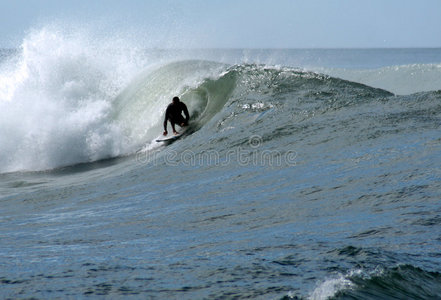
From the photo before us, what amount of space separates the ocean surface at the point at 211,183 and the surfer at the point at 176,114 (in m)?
0.29

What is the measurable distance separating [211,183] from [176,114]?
5.62 meters

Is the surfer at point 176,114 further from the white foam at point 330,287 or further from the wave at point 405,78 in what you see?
the wave at point 405,78

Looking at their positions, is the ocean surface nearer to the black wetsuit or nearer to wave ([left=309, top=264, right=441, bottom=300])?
wave ([left=309, top=264, right=441, bottom=300])

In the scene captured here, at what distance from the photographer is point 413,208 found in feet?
19.6

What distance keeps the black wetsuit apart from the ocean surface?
12.0 inches

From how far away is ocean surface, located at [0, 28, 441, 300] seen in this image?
4277mm

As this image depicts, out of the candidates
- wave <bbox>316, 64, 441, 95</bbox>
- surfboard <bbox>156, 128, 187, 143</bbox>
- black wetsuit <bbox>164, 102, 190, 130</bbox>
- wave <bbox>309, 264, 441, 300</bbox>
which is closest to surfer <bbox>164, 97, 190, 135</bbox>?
black wetsuit <bbox>164, 102, 190, 130</bbox>

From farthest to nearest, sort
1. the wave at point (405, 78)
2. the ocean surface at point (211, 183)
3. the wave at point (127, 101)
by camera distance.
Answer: the wave at point (405, 78)
the wave at point (127, 101)
the ocean surface at point (211, 183)

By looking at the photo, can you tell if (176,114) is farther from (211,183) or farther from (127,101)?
(211,183)

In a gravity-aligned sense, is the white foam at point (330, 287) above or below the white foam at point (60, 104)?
below

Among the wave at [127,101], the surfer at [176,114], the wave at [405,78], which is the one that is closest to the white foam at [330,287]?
the wave at [127,101]

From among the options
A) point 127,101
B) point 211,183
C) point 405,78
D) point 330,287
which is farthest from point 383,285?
point 405,78

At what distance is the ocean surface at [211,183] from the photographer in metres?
4.28

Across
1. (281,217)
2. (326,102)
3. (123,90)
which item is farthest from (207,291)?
(123,90)
